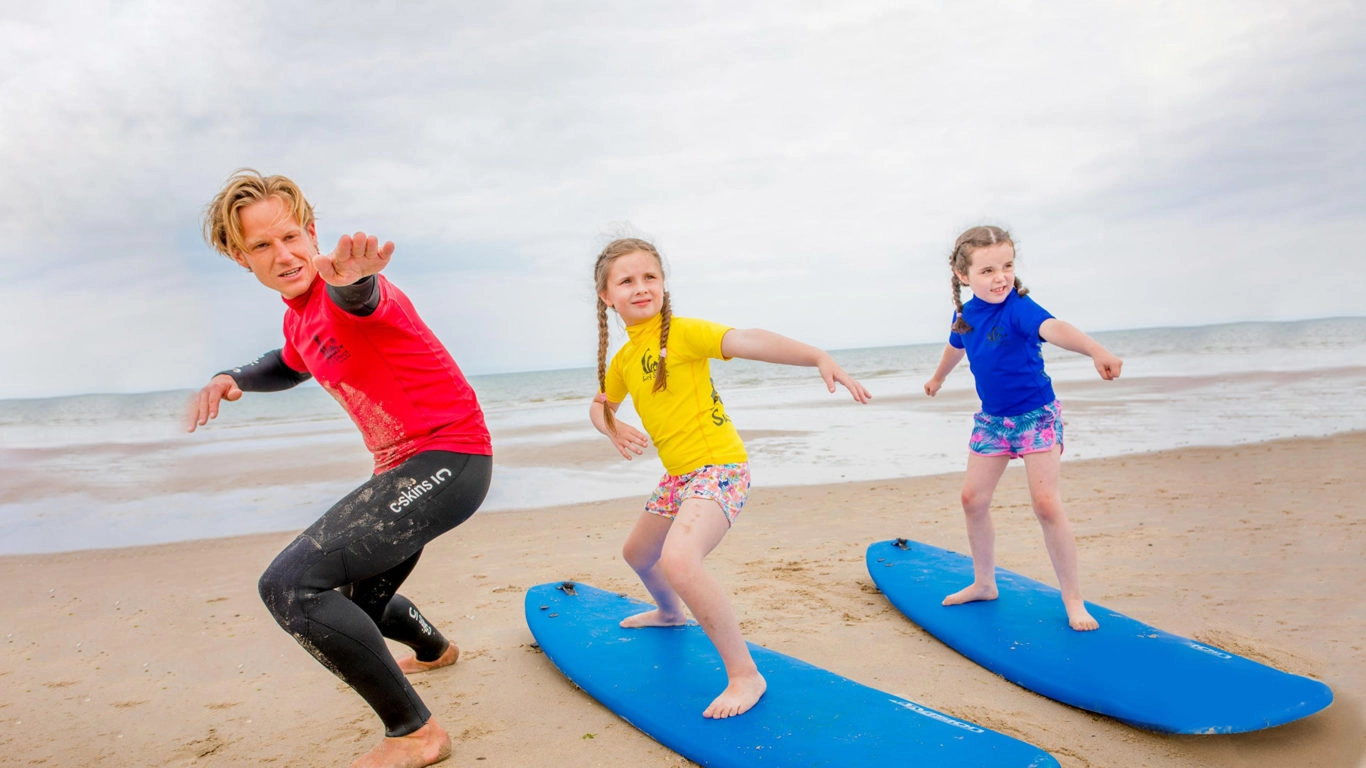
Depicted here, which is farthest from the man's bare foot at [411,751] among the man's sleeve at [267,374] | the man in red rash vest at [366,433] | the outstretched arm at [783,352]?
the outstretched arm at [783,352]

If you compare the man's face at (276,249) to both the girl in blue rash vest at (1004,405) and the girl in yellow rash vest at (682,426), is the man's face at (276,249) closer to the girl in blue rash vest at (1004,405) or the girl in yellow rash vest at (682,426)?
the girl in yellow rash vest at (682,426)

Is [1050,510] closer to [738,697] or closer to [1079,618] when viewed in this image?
[1079,618]

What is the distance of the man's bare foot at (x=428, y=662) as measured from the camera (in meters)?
3.97

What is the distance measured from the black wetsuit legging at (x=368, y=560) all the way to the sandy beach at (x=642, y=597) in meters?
0.47

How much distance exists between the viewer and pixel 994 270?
13.7ft

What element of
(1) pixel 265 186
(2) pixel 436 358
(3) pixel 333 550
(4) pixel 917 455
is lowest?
Answer: (4) pixel 917 455

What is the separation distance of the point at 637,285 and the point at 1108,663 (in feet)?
8.30

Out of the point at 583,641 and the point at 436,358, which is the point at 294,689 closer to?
the point at 583,641

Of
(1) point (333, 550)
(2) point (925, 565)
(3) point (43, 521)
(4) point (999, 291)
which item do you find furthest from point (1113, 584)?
(3) point (43, 521)

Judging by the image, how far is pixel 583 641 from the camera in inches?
153

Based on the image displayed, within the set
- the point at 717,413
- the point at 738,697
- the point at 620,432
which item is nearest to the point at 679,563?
the point at 738,697

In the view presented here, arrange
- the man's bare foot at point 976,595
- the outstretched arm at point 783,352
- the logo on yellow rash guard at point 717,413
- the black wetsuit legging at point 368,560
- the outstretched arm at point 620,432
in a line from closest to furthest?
the black wetsuit legging at point 368,560, the outstretched arm at point 783,352, the logo on yellow rash guard at point 717,413, the outstretched arm at point 620,432, the man's bare foot at point 976,595

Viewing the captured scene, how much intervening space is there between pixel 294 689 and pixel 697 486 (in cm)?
224

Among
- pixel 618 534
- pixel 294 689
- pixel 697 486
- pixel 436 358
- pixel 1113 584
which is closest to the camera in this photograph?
pixel 436 358
